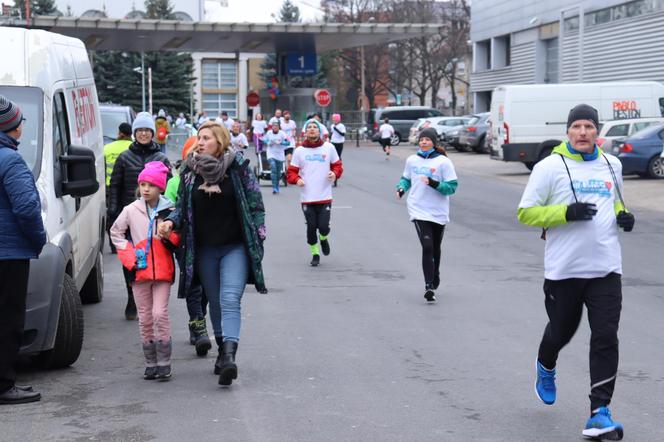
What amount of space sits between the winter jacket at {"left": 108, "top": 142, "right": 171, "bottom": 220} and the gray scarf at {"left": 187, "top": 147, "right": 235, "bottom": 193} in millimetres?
2953

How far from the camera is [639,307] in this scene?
10227 millimetres

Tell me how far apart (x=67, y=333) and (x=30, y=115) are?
1555 millimetres

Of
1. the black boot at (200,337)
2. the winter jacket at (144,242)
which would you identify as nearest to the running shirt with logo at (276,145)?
the black boot at (200,337)

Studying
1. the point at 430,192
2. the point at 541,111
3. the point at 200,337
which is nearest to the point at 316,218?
the point at 430,192

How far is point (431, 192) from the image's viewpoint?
35.1 feet

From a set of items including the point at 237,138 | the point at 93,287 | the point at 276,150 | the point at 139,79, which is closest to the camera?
the point at 93,287

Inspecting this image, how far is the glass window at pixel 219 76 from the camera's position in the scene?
4028 inches

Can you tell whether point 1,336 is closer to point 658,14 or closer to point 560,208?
point 560,208

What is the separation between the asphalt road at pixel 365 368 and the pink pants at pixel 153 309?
1.03 ft

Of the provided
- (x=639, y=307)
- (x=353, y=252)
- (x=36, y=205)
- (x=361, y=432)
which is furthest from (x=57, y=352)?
(x=353, y=252)

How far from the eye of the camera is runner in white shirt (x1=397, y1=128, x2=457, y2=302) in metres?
10.6

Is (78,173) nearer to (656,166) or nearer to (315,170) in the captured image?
(315,170)

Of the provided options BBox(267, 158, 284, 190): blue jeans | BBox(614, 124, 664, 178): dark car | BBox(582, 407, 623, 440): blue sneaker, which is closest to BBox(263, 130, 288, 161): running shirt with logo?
BBox(267, 158, 284, 190): blue jeans

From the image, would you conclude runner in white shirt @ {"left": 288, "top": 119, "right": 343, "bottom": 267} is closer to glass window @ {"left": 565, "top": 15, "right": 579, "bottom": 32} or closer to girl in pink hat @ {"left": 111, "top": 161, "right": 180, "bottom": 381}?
girl in pink hat @ {"left": 111, "top": 161, "right": 180, "bottom": 381}
